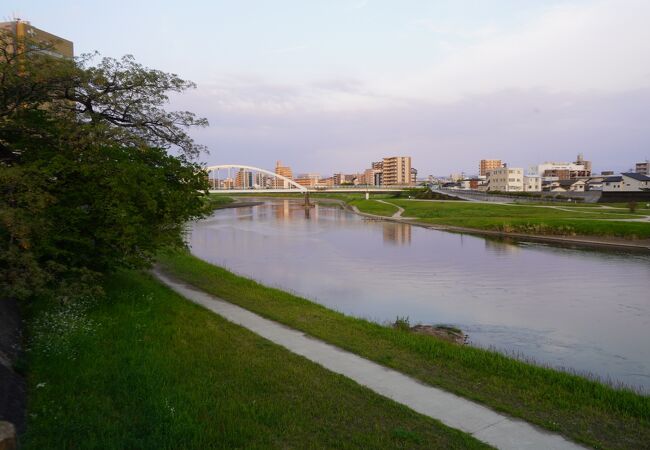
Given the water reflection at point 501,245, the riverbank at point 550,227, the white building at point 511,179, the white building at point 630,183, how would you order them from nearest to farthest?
the water reflection at point 501,245
the riverbank at point 550,227
the white building at point 630,183
the white building at point 511,179

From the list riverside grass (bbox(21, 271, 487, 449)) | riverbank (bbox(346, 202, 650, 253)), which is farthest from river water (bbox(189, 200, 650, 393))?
riverside grass (bbox(21, 271, 487, 449))

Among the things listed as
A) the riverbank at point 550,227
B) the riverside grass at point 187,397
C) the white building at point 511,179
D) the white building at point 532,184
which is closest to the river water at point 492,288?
the riverbank at point 550,227

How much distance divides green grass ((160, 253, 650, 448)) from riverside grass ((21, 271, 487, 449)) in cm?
128

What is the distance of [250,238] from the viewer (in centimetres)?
3734

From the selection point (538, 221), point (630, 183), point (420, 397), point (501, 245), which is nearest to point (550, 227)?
point (538, 221)

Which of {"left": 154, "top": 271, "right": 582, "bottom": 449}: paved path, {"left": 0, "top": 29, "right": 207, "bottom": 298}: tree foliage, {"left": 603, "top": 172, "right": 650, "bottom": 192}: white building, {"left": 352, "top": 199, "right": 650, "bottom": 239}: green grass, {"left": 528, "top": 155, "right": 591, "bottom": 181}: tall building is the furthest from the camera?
{"left": 528, "top": 155, "right": 591, "bottom": 181}: tall building

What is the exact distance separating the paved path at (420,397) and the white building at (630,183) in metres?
76.3

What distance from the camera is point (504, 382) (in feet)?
23.9

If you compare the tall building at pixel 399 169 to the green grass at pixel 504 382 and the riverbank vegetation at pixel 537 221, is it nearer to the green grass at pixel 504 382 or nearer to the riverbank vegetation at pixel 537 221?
the riverbank vegetation at pixel 537 221

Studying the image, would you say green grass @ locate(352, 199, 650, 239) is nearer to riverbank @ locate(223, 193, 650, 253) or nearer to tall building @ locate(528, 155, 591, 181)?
riverbank @ locate(223, 193, 650, 253)

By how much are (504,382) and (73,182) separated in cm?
870

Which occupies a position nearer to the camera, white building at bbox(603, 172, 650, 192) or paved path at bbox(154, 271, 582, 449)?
paved path at bbox(154, 271, 582, 449)

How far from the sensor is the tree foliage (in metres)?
7.87

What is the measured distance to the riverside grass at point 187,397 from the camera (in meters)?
4.95
